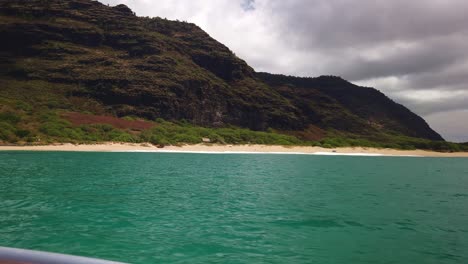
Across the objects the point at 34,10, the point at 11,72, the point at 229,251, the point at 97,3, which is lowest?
the point at 229,251

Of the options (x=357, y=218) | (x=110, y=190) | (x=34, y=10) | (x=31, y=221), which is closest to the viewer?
(x=31, y=221)

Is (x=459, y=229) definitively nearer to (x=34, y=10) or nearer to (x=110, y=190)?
(x=110, y=190)

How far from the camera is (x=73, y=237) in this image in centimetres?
1198

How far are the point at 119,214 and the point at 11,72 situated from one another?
408 ft

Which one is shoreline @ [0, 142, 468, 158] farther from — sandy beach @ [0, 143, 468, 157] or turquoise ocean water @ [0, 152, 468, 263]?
turquoise ocean water @ [0, 152, 468, 263]

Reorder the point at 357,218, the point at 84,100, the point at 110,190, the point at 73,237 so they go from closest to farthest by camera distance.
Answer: the point at 73,237 → the point at 357,218 → the point at 110,190 → the point at 84,100

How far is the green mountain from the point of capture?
99.8 m

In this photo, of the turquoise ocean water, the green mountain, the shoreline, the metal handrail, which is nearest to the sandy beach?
the shoreline

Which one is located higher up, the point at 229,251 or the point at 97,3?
the point at 97,3

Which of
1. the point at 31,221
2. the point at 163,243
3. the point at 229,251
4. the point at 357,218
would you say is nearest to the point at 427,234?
the point at 357,218

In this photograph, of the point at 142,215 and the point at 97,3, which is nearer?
the point at 142,215

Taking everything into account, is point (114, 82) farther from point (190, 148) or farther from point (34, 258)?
point (34, 258)

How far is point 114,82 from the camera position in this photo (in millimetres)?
127250

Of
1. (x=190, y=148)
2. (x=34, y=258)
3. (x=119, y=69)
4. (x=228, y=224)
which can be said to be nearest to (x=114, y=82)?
(x=119, y=69)
